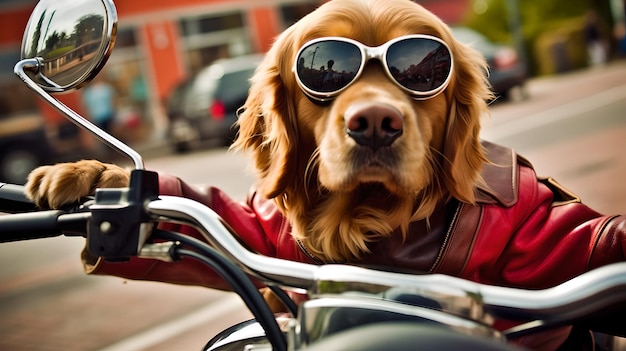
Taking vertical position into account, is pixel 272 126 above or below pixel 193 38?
above

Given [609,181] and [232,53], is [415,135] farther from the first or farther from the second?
[232,53]

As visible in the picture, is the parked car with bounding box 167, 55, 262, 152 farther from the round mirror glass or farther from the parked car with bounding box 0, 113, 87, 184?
the round mirror glass

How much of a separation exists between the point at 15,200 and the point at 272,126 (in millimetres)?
743

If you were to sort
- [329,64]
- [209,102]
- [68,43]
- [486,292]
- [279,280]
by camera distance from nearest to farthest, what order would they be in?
[486,292] < [279,280] < [68,43] < [329,64] < [209,102]

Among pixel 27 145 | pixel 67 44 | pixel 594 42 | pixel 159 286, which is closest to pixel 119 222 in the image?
pixel 67 44

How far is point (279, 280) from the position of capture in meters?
1.29

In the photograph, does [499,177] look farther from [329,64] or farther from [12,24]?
[12,24]

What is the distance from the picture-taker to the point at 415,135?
5.98 feet

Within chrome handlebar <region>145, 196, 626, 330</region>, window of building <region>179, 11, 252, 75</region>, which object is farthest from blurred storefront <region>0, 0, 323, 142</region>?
chrome handlebar <region>145, 196, 626, 330</region>

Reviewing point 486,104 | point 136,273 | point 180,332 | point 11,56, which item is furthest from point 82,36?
point 11,56

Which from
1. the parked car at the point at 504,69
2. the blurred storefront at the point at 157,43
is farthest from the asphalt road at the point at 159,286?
the blurred storefront at the point at 157,43

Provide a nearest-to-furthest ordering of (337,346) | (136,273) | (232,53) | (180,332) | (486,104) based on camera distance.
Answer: (337,346) → (136,273) → (486,104) → (180,332) → (232,53)

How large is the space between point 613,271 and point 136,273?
126 cm

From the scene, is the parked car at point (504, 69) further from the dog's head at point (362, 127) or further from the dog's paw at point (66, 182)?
the dog's paw at point (66, 182)
